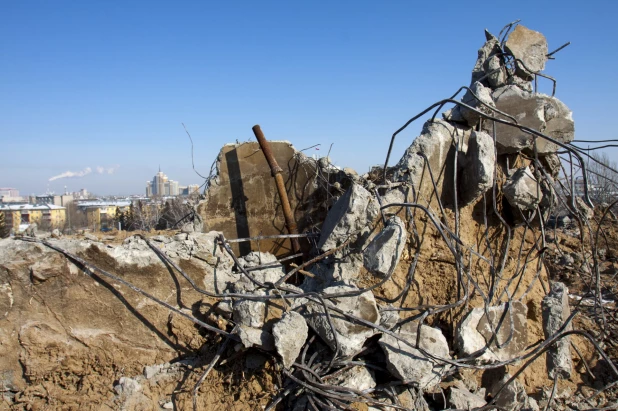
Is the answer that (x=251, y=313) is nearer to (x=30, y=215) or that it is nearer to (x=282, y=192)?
(x=282, y=192)

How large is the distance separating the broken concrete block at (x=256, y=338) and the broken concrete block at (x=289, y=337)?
0.13 meters

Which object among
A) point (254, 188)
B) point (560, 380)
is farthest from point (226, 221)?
point (560, 380)

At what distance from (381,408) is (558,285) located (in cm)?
209

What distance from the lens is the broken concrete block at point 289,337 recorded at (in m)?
2.90

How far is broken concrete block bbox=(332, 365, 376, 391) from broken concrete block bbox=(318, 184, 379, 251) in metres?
0.94

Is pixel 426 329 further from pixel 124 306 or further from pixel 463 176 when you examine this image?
pixel 124 306

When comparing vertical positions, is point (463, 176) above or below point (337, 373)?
above

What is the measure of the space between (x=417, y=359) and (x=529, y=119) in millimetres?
2593

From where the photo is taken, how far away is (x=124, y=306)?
3.23 meters

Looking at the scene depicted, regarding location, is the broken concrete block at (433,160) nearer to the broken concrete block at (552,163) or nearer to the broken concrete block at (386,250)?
the broken concrete block at (386,250)

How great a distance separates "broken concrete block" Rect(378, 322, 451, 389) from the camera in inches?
123

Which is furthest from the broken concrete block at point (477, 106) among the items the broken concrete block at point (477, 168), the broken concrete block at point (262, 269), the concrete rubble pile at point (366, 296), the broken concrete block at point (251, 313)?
the broken concrete block at point (251, 313)

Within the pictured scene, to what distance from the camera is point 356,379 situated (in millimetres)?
3152

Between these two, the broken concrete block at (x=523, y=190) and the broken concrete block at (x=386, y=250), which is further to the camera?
the broken concrete block at (x=523, y=190)
